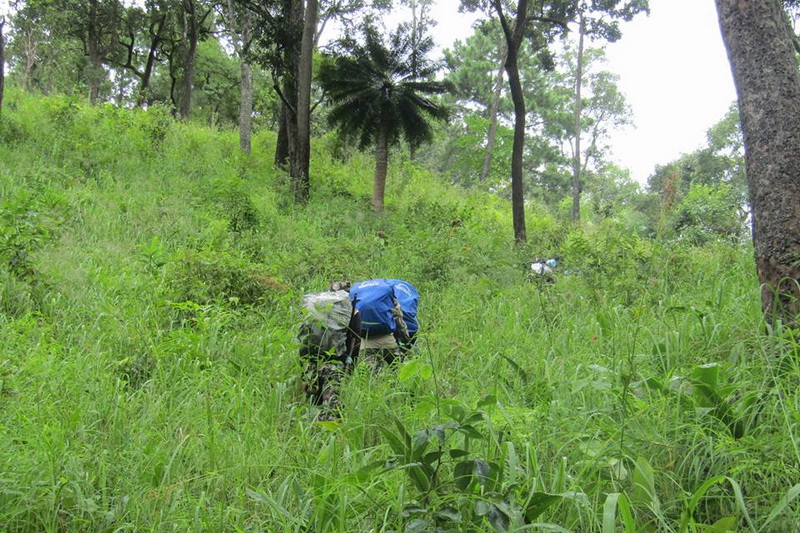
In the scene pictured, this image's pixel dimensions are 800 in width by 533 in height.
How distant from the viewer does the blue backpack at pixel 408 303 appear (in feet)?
12.5

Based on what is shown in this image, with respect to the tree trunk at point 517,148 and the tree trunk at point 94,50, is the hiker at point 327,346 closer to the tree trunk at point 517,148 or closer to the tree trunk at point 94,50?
the tree trunk at point 517,148

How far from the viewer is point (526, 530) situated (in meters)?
1.57

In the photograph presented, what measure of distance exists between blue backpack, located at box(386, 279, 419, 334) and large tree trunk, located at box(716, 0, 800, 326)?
2.23 meters

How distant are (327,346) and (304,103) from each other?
9260 mm

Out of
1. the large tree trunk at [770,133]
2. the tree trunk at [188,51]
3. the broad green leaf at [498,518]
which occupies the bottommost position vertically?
the broad green leaf at [498,518]

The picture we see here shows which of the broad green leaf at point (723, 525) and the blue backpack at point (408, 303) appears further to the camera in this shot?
the blue backpack at point (408, 303)

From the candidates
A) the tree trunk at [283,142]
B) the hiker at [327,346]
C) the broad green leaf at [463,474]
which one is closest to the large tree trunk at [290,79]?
the tree trunk at [283,142]

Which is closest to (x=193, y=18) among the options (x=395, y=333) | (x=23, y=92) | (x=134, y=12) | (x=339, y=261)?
(x=134, y=12)

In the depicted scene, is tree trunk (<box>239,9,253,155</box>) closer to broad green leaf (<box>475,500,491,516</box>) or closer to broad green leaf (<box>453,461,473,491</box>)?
broad green leaf (<box>453,461,473,491</box>)

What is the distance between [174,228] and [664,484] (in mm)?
6906

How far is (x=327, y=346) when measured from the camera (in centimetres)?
344

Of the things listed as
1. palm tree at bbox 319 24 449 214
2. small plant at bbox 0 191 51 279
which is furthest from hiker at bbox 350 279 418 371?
palm tree at bbox 319 24 449 214

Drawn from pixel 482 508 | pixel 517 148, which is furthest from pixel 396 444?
pixel 517 148

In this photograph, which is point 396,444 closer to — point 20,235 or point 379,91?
point 20,235
